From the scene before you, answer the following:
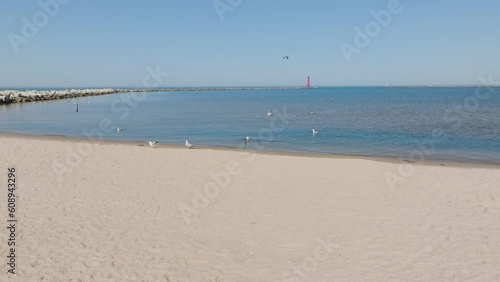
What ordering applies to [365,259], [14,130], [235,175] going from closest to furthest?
[365,259] → [235,175] → [14,130]

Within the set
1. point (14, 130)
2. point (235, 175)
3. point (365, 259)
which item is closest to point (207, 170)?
point (235, 175)

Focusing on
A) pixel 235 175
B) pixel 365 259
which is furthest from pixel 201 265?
pixel 235 175

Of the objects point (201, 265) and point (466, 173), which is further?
point (466, 173)

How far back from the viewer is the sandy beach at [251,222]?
7648mm

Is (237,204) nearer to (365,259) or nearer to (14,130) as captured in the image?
(365,259)

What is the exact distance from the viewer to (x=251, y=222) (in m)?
10.5

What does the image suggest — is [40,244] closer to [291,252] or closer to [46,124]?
[291,252]

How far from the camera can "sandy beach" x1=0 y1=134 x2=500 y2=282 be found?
25.1ft

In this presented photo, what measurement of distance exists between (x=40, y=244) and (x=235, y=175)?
8.62m

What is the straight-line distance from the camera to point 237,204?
1209 cm

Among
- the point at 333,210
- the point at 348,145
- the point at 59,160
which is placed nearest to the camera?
the point at 333,210

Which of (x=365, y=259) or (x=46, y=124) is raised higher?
(x=46, y=124)

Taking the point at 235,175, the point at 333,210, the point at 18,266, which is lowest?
the point at 18,266

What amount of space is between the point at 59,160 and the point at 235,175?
871 cm
